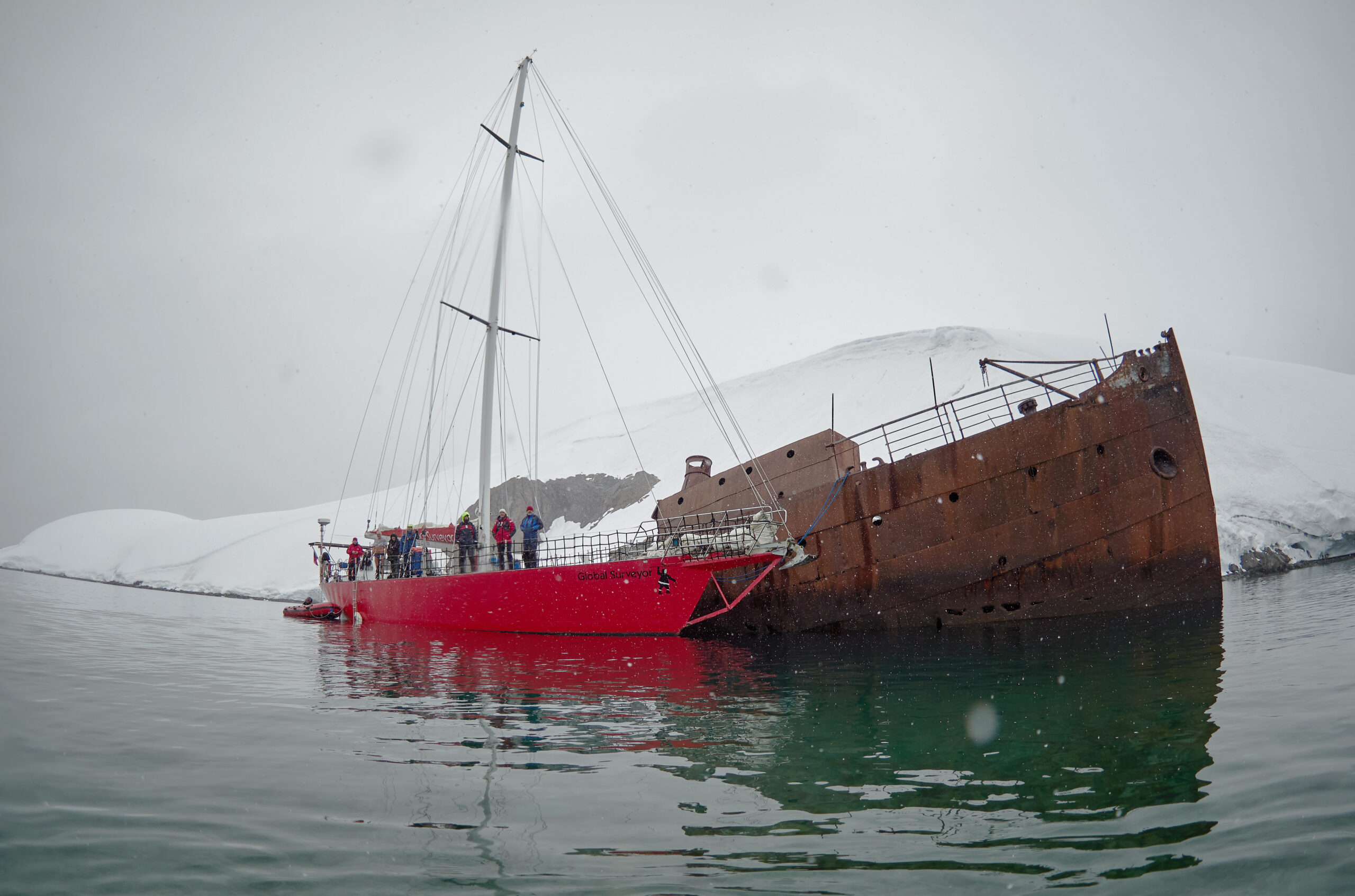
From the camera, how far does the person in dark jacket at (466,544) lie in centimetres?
1934

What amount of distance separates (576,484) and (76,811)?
5597 cm

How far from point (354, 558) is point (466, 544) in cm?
1071

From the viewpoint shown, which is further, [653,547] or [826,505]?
[653,547]

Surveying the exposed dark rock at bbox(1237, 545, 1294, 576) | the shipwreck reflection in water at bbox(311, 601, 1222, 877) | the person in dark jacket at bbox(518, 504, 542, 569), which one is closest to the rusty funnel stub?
the person in dark jacket at bbox(518, 504, 542, 569)

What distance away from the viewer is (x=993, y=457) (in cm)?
1513

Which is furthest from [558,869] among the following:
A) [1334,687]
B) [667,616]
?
[667,616]

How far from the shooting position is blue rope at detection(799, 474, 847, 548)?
1625cm

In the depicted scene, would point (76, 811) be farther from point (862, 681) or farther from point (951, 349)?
point (951, 349)

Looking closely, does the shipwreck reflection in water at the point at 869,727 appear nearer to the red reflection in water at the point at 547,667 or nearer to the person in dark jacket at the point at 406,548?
the red reflection in water at the point at 547,667

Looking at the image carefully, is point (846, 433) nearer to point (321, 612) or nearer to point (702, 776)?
point (321, 612)

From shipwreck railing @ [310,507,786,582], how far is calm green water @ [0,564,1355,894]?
13.5 ft

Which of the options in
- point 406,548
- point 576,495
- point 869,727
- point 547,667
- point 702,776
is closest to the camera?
point 702,776

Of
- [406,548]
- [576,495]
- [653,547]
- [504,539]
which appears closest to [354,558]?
[406,548]

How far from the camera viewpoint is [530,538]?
17.7 meters
